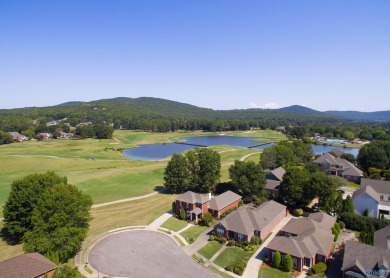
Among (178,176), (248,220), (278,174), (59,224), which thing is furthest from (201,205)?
(278,174)

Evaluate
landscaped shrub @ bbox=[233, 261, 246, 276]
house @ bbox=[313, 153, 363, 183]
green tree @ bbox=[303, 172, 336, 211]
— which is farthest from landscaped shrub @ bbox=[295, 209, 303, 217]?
house @ bbox=[313, 153, 363, 183]

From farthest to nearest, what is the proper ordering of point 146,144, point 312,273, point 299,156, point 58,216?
1. point 146,144
2. point 299,156
3. point 58,216
4. point 312,273

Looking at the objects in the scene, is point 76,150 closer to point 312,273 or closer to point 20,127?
point 20,127

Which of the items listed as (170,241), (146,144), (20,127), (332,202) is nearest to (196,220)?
(170,241)

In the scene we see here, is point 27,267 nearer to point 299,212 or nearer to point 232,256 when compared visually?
point 232,256

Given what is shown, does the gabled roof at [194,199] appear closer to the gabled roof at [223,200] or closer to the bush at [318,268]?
the gabled roof at [223,200]

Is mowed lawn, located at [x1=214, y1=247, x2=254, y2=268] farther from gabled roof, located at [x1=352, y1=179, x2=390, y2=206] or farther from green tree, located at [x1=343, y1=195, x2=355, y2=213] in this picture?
gabled roof, located at [x1=352, y1=179, x2=390, y2=206]
